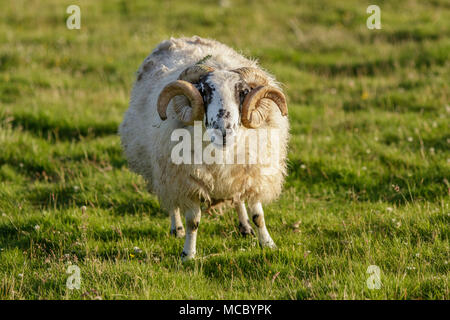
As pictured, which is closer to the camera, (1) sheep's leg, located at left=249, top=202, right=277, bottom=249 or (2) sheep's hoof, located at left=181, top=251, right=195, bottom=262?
(2) sheep's hoof, located at left=181, top=251, right=195, bottom=262

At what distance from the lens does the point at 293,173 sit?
7344mm

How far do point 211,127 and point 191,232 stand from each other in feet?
4.21

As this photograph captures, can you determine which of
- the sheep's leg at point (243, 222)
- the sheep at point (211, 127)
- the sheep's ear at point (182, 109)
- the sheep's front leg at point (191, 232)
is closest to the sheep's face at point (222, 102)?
the sheep at point (211, 127)

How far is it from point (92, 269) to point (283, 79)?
288 inches

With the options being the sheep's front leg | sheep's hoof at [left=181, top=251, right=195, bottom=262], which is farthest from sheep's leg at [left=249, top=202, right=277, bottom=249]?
sheep's hoof at [left=181, top=251, right=195, bottom=262]

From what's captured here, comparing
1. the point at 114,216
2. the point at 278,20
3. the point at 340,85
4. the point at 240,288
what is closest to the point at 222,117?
the point at 240,288

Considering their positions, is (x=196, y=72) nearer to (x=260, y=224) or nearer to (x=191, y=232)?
(x=191, y=232)

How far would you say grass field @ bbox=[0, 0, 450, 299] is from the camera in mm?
4781

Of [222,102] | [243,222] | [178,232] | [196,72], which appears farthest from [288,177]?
[222,102]

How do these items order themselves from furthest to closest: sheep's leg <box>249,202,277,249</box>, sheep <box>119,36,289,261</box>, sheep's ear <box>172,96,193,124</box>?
sheep's leg <box>249,202,277,249</box>, sheep's ear <box>172,96,193,124</box>, sheep <box>119,36,289,261</box>

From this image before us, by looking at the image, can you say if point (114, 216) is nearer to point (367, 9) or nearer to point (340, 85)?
point (340, 85)

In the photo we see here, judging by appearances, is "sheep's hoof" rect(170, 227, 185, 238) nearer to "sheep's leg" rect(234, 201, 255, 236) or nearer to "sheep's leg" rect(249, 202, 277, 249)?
"sheep's leg" rect(234, 201, 255, 236)

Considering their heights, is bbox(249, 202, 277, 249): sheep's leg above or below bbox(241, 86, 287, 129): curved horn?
below

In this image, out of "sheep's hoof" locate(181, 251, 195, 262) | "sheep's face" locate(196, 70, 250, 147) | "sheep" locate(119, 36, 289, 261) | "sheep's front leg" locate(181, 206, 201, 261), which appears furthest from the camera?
"sheep's front leg" locate(181, 206, 201, 261)
